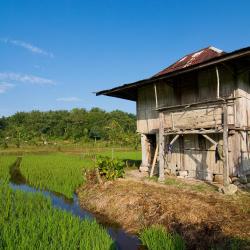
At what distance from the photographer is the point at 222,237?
233 inches

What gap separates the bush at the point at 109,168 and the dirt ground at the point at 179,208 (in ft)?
2.43

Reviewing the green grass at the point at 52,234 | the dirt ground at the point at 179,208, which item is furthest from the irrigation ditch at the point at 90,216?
the green grass at the point at 52,234

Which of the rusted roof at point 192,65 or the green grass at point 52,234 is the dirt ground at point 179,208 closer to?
the green grass at point 52,234

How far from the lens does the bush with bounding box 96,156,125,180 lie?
1248 cm

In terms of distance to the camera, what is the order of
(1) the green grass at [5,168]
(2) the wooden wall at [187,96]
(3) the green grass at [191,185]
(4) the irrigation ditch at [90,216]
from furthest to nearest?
(1) the green grass at [5,168] < (2) the wooden wall at [187,96] < (3) the green grass at [191,185] < (4) the irrigation ditch at [90,216]

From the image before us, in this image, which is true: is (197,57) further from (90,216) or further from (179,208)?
(90,216)

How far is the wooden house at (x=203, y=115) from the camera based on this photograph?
10.2 metres

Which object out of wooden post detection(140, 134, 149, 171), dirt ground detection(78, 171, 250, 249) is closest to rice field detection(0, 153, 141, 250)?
dirt ground detection(78, 171, 250, 249)

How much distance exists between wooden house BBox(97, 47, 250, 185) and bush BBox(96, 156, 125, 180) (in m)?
1.95

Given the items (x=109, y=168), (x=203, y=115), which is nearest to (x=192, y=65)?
(x=203, y=115)

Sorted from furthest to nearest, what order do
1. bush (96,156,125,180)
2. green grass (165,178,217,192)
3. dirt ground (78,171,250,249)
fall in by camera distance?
bush (96,156,125,180), green grass (165,178,217,192), dirt ground (78,171,250,249)

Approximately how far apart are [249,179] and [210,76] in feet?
14.3

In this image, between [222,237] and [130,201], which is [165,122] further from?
[222,237]

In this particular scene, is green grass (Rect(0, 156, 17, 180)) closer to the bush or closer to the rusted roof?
the bush
